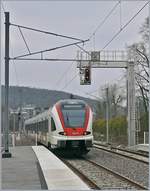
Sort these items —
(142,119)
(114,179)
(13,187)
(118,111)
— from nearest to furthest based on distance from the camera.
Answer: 1. (13,187)
2. (114,179)
3. (142,119)
4. (118,111)

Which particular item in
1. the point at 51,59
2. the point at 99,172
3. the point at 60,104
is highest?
the point at 51,59

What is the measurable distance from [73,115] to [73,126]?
600mm

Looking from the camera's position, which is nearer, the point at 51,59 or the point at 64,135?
the point at 64,135

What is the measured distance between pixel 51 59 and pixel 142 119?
849 inches

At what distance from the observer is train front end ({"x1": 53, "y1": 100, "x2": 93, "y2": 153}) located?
2439cm

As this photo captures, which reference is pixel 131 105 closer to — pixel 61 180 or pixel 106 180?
pixel 106 180

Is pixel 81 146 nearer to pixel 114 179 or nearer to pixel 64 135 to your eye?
pixel 64 135

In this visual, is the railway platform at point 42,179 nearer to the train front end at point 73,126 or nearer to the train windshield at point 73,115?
the train front end at point 73,126

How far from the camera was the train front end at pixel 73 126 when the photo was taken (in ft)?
80.0

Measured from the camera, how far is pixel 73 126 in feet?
80.3

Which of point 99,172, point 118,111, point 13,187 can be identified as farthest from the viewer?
point 118,111

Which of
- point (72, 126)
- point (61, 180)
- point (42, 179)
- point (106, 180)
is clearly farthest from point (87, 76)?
point (61, 180)

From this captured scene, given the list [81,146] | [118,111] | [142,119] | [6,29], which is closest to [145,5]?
[6,29]

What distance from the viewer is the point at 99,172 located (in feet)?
59.2
